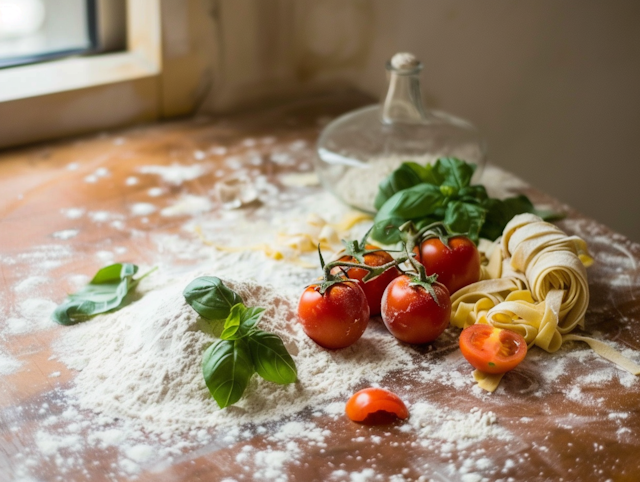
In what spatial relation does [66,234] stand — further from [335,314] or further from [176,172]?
[335,314]

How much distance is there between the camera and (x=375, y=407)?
87 cm

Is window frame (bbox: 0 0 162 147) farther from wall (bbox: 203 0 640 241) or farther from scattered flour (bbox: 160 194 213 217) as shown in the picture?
scattered flour (bbox: 160 194 213 217)

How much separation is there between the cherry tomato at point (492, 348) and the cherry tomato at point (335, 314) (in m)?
0.14

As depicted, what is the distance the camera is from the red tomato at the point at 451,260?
1.07 m

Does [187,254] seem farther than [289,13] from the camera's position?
No

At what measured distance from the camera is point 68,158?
153 centimetres

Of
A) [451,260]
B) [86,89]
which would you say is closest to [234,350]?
[451,260]

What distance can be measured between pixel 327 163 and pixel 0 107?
2.25 ft

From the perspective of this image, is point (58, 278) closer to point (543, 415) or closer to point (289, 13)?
point (543, 415)

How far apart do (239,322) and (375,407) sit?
197 mm

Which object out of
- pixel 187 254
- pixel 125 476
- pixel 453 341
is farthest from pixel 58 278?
pixel 453 341

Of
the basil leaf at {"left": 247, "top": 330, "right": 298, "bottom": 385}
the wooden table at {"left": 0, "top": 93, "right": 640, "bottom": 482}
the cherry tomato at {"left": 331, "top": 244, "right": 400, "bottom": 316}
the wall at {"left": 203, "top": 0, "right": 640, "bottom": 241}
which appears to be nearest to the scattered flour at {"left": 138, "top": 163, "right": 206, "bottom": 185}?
the wooden table at {"left": 0, "top": 93, "right": 640, "bottom": 482}

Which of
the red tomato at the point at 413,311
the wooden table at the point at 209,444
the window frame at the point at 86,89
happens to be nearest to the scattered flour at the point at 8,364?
the wooden table at the point at 209,444

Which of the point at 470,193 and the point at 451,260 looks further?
the point at 470,193
